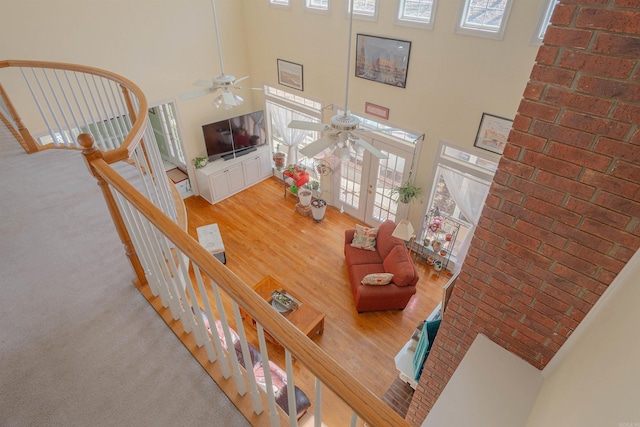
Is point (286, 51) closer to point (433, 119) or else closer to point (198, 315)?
point (433, 119)

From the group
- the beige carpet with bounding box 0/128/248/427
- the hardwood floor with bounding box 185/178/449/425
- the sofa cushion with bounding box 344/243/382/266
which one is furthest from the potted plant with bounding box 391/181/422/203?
the beige carpet with bounding box 0/128/248/427

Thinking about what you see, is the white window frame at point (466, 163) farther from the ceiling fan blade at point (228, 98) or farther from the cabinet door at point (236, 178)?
the cabinet door at point (236, 178)

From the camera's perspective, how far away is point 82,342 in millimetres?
1853

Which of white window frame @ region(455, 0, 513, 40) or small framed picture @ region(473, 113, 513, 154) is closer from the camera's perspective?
white window frame @ region(455, 0, 513, 40)

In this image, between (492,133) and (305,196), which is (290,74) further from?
(492,133)

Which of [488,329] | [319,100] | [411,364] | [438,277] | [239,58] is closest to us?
[488,329]

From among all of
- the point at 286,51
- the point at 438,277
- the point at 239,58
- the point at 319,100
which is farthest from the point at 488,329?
the point at 239,58

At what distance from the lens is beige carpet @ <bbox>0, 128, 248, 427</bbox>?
1597mm

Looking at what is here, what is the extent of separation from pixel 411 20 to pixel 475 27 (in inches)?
35.9

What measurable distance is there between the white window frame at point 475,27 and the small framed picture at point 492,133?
0.96 metres

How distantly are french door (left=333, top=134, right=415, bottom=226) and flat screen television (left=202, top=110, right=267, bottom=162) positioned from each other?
223 cm

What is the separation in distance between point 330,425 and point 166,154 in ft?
24.9

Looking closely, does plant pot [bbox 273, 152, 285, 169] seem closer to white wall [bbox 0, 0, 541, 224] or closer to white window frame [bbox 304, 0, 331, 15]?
white wall [bbox 0, 0, 541, 224]

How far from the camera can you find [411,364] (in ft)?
12.9
